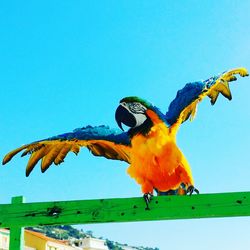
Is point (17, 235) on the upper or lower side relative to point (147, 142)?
lower

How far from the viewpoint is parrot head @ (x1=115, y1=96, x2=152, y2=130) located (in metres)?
4.03

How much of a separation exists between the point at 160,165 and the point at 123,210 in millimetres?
968

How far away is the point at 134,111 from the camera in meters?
4.03

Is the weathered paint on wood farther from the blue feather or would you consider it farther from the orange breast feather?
the blue feather

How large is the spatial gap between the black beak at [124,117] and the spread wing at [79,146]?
0.32ft

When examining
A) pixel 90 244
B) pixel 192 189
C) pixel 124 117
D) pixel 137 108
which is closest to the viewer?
pixel 192 189

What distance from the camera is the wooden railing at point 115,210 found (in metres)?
2.77

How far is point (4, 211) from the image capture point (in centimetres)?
296

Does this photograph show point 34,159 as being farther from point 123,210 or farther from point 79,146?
point 123,210

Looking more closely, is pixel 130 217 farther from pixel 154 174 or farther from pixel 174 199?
pixel 154 174

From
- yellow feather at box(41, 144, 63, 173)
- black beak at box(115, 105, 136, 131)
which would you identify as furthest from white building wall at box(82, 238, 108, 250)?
black beak at box(115, 105, 136, 131)

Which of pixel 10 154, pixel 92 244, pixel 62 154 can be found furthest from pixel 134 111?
pixel 92 244

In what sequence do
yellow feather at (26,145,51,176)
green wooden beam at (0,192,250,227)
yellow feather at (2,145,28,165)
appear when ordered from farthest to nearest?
yellow feather at (26,145,51,176) < yellow feather at (2,145,28,165) < green wooden beam at (0,192,250,227)

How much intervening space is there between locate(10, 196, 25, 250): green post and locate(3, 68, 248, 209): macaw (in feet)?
3.03
